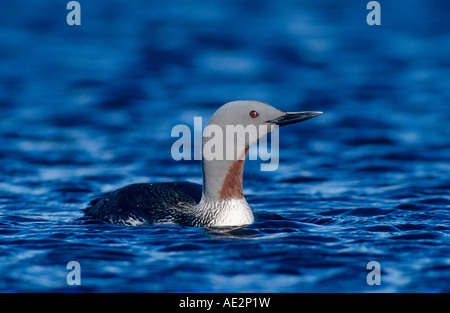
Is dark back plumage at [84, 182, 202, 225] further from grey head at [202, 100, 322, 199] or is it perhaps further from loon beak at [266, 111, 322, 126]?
loon beak at [266, 111, 322, 126]

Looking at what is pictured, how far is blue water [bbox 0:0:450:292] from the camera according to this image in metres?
5.52

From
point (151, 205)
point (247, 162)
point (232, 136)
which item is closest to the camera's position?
point (232, 136)

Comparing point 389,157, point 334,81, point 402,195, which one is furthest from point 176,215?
point 334,81

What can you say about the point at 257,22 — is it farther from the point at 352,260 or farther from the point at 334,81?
the point at 352,260

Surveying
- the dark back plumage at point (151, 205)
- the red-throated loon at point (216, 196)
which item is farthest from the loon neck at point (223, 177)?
the dark back plumage at point (151, 205)

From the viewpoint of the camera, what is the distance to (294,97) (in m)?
12.7

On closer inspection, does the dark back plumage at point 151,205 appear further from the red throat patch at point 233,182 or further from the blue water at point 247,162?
the red throat patch at point 233,182

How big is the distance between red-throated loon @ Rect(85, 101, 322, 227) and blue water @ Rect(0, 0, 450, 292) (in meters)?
0.19

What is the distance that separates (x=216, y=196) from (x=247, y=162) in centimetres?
340

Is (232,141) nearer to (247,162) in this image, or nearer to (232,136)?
(232,136)

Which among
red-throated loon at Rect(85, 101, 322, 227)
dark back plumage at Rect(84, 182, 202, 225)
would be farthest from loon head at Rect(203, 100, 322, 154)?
dark back plumage at Rect(84, 182, 202, 225)

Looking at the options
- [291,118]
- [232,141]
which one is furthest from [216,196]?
[291,118]

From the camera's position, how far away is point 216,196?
21.2ft

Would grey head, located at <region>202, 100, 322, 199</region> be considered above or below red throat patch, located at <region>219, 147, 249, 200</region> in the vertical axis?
above
